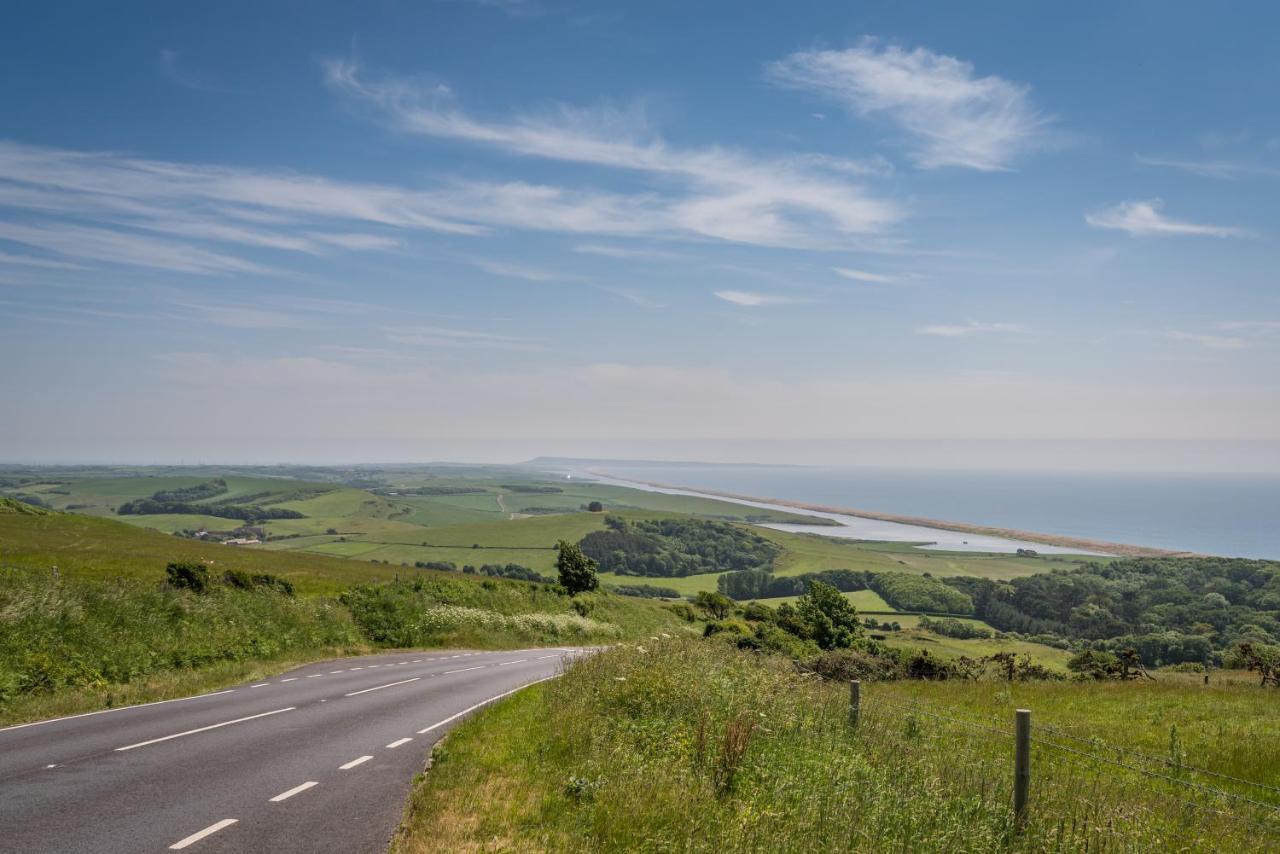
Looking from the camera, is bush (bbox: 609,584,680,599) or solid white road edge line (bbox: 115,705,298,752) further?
bush (bbox: 609,584,680,599)

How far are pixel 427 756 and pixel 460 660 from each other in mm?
18584

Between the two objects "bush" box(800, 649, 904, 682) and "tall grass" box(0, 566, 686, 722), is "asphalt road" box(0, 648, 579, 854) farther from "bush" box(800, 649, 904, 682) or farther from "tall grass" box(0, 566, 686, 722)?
"bush" box(800, 649, 904, 682)

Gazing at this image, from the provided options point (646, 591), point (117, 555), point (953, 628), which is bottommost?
point (646, 591)

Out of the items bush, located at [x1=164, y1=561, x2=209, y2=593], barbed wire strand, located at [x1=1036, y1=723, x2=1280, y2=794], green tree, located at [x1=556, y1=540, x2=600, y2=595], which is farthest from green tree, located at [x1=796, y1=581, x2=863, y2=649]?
barbed wire strand, located at [x1=1036, y1=723, x2=1280, y2=794]

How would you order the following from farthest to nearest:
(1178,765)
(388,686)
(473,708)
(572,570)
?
(572,570)
(388,686)
(473,708)
(1178,765)

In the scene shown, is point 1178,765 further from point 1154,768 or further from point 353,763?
point 353,763

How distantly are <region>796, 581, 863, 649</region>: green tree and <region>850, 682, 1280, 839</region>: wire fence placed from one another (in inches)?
1477

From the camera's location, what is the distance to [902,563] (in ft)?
570

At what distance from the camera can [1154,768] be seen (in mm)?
14227

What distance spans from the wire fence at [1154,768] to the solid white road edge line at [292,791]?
9.58m

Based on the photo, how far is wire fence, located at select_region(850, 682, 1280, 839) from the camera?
366 inches

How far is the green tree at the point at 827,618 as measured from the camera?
55.9 m

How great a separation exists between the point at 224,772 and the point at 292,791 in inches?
66.2

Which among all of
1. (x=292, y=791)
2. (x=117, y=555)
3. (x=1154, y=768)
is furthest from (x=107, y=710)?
(x=117, y=555)
